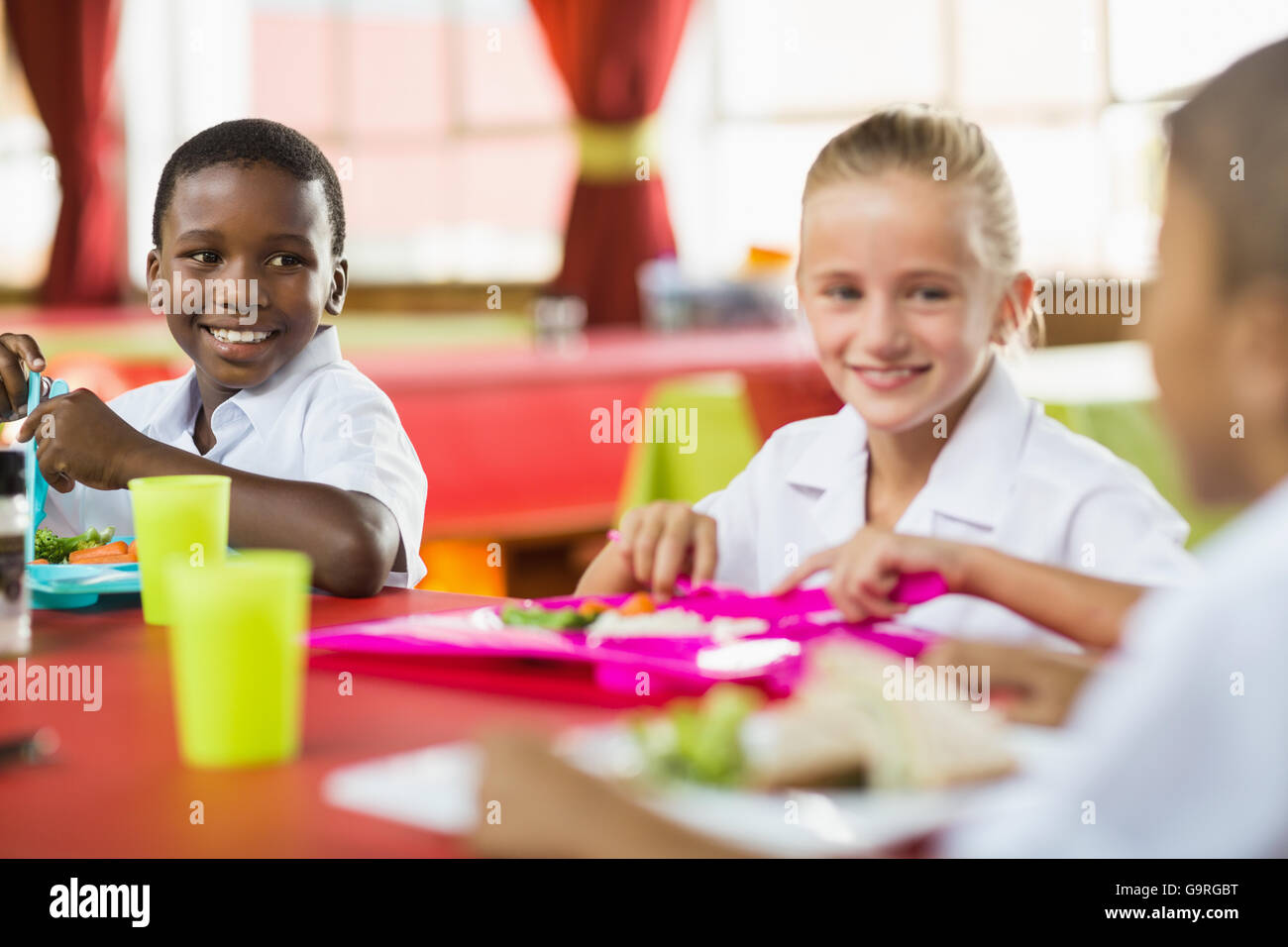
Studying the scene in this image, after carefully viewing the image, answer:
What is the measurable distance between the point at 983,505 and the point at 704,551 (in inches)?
11.1

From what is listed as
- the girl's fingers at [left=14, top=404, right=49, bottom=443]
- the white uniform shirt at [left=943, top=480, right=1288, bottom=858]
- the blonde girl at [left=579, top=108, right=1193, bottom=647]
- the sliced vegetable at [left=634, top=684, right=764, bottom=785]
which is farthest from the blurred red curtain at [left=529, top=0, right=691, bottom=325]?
the white uniform shirt at [left=943, top=480, right=1288, bottom=858]

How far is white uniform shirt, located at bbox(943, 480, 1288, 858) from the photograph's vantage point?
18.8 inches

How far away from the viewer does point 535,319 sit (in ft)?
14.3

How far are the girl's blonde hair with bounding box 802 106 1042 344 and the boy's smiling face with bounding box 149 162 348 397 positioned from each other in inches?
18.8

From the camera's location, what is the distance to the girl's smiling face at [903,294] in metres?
1.31

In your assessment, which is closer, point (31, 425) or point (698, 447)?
point (31, 425)

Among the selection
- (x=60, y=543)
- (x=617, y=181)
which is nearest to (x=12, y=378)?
(x=60, y=543)

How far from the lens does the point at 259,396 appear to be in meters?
1.49

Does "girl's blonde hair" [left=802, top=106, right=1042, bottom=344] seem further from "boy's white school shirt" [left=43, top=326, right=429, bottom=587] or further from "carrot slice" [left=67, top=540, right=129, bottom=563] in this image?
"carrot slice" [left=67, top=540, right=129, bottom=563]

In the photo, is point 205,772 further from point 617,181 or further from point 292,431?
point 617,181

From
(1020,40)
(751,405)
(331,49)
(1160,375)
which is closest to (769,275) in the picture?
(1020,40)

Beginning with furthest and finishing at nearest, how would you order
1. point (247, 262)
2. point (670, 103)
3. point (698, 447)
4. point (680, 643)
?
point (670, 103) → point (698, 447) → point (247, 262) → point (680, 643)

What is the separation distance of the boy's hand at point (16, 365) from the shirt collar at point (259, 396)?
13cm

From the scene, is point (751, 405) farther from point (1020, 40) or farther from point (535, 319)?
point (1020, 40)
